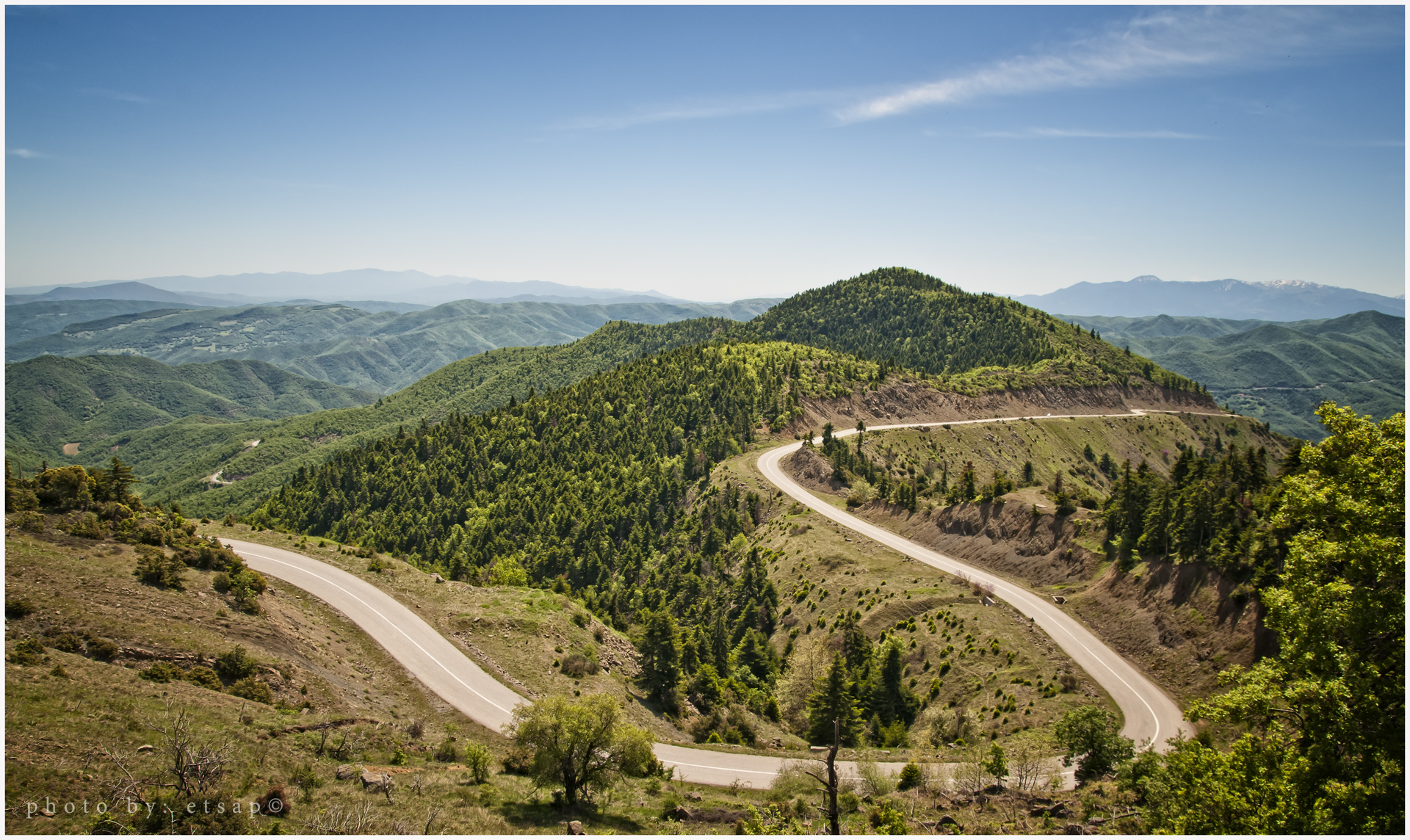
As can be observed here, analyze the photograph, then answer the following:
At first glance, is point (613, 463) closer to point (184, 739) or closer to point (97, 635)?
point (97, 635)

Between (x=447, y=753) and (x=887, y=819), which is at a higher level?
(x=887, y=819)

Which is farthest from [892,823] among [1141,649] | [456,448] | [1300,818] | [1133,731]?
[456,448]

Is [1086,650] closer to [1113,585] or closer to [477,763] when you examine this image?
[1113,585]

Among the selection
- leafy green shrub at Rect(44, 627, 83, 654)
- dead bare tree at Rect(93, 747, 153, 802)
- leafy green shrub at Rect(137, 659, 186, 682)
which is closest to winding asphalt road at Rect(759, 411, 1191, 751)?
dead bare tree at Rect(93, 747, 153, 802)

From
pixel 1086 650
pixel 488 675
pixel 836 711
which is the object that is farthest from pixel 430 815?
pixel 1086 650

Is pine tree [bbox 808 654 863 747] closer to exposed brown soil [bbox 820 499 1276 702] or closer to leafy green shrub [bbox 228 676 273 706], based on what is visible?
exposed brown soil [bbox 820 499 1276 702]

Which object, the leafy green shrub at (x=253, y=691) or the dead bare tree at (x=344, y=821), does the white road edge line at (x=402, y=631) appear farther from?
the dead bare tree at (x=344, y=821)

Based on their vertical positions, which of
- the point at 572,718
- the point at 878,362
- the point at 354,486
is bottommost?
the point at 354,486
